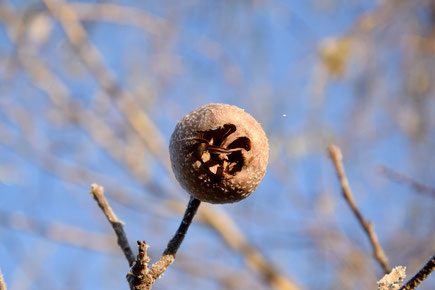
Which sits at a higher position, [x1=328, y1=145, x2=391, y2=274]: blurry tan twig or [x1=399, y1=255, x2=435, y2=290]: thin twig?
[x1=328, y1=145, x2=391, y2=274]: blurry tan twig

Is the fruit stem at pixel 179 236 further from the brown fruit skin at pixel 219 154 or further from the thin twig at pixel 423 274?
the thin twig at pixel 423 274

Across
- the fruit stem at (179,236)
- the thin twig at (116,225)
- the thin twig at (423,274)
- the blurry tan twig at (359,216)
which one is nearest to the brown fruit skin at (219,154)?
the fruit stem at (179,236)

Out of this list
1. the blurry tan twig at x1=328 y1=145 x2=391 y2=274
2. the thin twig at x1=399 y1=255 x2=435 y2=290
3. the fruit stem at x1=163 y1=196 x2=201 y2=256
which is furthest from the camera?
the blurry tan twig at x1=328 y1=145 x2=391 y2=274

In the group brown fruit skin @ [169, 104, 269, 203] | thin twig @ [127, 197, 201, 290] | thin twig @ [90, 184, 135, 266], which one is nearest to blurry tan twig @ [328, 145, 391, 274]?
brown fruit skin @ [169, 104, 269, 203]

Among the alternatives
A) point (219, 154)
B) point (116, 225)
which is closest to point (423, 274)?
point (219, 154)

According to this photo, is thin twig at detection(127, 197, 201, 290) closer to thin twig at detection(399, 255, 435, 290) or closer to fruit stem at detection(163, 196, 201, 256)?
fruit stem at detection(163, 196, 201, 256)

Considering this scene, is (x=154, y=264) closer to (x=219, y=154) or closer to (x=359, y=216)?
(x=219, y=154)

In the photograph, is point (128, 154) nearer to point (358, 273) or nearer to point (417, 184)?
point (358, 273)
